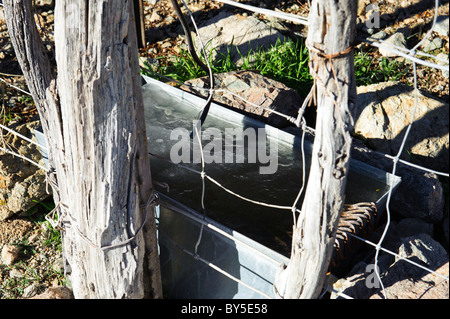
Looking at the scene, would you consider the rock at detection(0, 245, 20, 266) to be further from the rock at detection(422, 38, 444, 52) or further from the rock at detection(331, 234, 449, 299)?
the rock at detection(422, 38, 444, 52)

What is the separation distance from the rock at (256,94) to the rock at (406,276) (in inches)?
53.2

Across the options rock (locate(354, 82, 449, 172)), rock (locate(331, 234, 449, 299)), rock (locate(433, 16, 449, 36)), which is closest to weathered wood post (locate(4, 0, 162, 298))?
rock (locate(331, 234, 449, 299))

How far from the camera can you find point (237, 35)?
14.9ft

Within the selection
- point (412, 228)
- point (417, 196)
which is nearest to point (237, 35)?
point (417, 196)

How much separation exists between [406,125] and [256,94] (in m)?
1.10

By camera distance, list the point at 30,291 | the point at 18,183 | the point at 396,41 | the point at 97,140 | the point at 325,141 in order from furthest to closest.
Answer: the point at 396,41, the point at 18,183, the point at 30,291, the point at 97,140, the point at 325,141

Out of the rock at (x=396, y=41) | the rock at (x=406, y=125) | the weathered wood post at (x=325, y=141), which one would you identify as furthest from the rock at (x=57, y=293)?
the rock at (x=396, y=41)

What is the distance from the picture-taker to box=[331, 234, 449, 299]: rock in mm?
2307

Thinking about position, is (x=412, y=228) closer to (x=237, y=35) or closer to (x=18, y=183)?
(x=237, y=35)

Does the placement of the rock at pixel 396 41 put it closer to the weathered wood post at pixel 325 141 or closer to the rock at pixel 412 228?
the rock at pixel 412 228

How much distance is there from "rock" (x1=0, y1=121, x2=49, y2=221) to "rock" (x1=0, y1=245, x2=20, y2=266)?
25 centimetres

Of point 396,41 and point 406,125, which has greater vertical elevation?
point 396,41

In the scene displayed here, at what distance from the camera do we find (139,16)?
377 cm

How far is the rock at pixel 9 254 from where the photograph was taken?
3.13m
